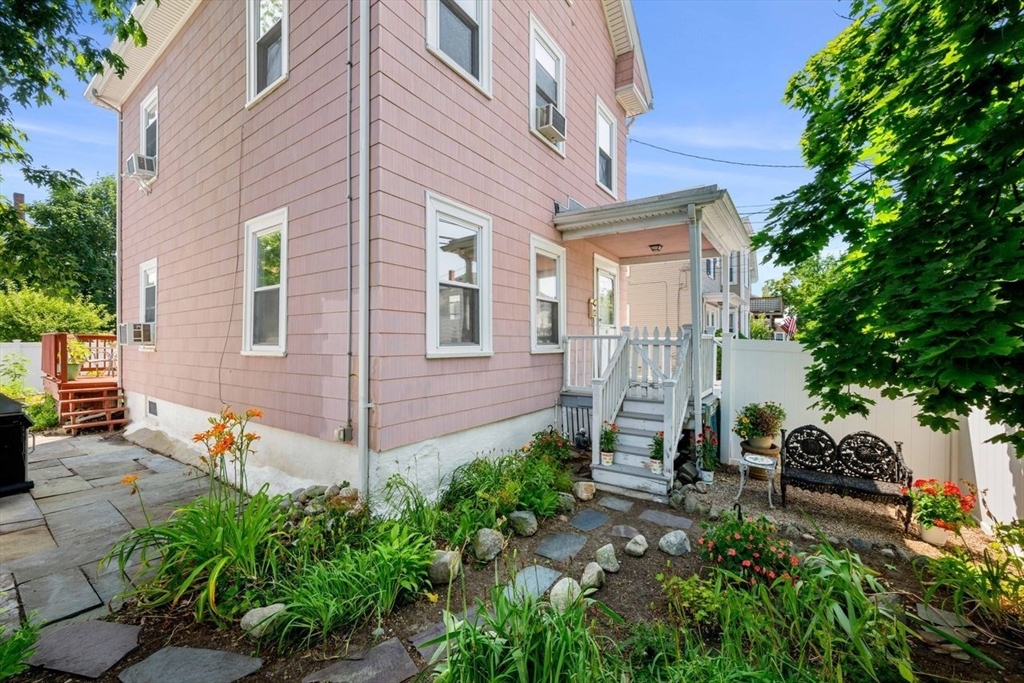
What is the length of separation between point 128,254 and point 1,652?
29.5 ft

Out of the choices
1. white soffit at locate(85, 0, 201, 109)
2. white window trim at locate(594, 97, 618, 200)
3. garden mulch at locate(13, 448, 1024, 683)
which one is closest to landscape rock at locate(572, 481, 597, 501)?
garden mulch at locate(13, 448, 1024, 683)

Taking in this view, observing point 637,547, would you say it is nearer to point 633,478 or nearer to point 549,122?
point 633,478

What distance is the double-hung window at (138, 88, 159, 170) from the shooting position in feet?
24.6

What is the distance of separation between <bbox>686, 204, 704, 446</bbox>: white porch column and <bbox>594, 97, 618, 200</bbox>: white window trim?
331cm

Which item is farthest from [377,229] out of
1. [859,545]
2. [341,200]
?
[859,545]

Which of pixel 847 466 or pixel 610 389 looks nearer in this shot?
pixel 847 466

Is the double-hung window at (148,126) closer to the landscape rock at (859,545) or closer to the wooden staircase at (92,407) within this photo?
the wooden staircase at (92,407)

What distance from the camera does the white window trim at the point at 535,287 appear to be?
6.01 m

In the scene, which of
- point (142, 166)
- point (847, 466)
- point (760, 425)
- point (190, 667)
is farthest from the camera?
point (142, 166)

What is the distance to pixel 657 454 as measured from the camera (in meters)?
5.08

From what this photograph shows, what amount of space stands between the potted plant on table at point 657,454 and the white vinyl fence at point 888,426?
61.4 inches

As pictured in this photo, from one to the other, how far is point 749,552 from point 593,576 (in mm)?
1075

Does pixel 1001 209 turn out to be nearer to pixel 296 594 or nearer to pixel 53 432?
pixel 296 594

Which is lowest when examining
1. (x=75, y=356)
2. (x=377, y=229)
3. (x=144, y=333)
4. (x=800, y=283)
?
(x=75, y=356)
